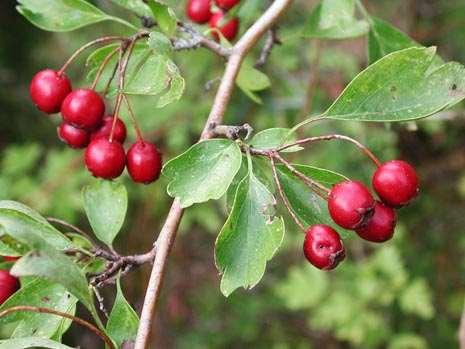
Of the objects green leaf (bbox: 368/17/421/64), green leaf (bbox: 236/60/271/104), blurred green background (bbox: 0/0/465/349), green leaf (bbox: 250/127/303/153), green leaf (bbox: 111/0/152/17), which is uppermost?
green leaf (bbox: 111/0/152/17)

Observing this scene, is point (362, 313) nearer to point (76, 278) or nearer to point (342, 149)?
point (342, 149)

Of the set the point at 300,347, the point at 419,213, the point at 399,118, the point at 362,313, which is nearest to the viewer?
the point at 399,118

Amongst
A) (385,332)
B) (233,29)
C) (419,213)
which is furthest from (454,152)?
(233,29)

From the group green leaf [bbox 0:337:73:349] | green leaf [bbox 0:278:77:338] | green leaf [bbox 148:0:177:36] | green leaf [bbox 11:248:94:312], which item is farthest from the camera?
green leaf [bbox 148:0:177:36]

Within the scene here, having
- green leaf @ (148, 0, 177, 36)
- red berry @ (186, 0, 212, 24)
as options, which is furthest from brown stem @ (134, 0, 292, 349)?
red berry @ (186, 0, 212, 24)

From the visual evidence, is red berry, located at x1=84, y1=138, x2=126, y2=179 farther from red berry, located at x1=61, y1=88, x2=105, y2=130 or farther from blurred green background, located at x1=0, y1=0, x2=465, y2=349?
blurred green background, located at x1=0, y1=0, x2=465, y2=349

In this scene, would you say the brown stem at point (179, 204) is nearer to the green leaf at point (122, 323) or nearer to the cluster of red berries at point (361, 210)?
the green leaf at point (122, 323)

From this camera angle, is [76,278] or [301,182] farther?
[301,182]
